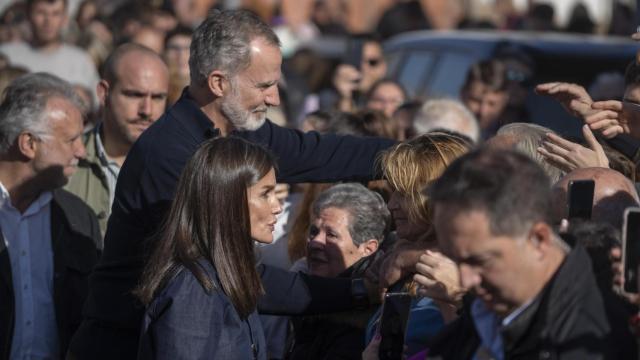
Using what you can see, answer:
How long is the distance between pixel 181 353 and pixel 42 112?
2.34 metres

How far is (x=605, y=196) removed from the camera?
384 cm

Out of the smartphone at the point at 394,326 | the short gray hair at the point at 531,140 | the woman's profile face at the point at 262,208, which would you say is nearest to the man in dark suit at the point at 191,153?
the woman's profile face at the point at 262,208

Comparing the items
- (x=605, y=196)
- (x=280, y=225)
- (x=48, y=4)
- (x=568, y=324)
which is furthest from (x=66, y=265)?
(x=48, y=4)

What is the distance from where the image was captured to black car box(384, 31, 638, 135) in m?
9.83

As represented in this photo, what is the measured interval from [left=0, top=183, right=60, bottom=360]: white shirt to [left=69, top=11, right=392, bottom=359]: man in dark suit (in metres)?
0.69

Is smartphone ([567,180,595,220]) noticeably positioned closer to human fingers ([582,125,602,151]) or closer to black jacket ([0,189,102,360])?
human fingers ([582,125,602,151])

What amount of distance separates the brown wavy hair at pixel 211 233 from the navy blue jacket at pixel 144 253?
1.19 feet

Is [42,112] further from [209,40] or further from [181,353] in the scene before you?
[181,353]

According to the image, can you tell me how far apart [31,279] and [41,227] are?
28 cm

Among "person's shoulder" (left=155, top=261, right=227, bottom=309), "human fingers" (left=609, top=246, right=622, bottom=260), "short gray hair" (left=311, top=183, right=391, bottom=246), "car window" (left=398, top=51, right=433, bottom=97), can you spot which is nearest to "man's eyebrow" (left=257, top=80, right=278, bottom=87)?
"short gray hair" (left=311, top=183, right=391, bottom=246)

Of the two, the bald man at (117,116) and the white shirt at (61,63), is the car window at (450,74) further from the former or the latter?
the bald man at (117,116)

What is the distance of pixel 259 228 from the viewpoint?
4625 millimetres

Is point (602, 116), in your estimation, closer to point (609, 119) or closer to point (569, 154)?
point (609, 119)

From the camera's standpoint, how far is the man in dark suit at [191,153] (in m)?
4.91
